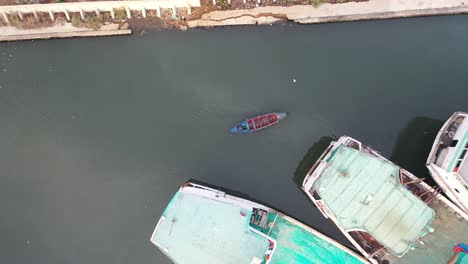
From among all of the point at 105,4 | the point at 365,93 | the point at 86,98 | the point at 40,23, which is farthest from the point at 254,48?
the point at 40,23

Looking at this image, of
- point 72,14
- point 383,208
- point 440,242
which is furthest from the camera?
point 72,14

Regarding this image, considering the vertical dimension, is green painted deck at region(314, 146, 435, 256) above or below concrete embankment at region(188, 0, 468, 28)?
below

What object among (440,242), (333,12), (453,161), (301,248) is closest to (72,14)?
(333,12)

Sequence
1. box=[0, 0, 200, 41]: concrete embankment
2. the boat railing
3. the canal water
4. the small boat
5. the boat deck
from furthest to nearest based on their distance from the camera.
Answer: box=[0, 0, 200, 41]: concrete embankment → the small boat → the canal water → the boat railing → the boat deck

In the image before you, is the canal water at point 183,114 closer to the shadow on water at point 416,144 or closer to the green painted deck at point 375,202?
the shadow on water at point 416,144

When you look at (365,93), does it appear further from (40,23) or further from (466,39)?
(40,23)

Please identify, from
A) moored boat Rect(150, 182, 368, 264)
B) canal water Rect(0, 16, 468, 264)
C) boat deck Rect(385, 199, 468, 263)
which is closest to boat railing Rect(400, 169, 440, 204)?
boat deck Rect(385, 199, 468, 263)

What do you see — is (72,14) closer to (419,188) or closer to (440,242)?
(419,188)

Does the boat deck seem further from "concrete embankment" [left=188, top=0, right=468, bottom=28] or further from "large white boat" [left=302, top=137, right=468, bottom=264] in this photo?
"concrete embankment" [left=188, top=0, right=468, bottom=28]
